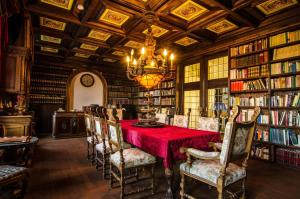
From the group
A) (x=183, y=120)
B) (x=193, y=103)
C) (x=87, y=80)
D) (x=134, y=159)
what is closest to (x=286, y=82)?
(x=183, y=120)

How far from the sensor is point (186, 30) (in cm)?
421

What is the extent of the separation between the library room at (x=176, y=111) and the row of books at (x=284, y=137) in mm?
19

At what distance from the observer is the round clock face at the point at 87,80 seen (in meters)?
7.32

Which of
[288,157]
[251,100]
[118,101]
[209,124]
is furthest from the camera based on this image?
[118,101]

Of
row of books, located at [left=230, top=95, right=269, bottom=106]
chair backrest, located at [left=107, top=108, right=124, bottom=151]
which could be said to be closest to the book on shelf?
row of books, located at [left=230, top=95, right=269, bottom=106]

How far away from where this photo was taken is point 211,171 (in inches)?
64.6

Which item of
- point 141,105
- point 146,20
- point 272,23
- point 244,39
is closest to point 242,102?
point 244,39

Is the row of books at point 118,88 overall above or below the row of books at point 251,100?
above

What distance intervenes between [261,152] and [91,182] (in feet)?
11.6

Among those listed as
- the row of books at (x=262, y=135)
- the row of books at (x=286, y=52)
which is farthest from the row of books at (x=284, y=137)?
the row of books at (x=286, y=52)

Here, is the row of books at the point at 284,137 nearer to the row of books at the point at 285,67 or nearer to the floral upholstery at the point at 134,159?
the row of books at the point at 285,67

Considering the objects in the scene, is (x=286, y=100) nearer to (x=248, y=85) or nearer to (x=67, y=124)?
(x=248, y=85)

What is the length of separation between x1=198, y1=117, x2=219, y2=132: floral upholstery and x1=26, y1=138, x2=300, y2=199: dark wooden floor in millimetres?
896

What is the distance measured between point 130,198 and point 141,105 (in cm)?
616
